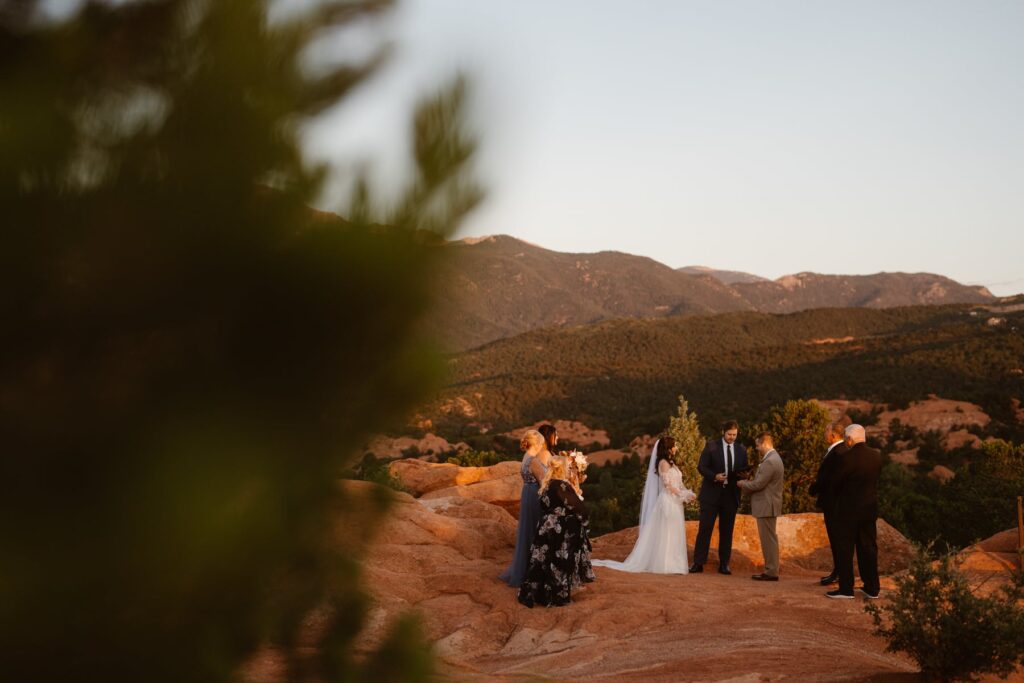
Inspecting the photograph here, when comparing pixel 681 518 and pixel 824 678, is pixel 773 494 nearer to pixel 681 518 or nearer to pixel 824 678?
pixel 681 518

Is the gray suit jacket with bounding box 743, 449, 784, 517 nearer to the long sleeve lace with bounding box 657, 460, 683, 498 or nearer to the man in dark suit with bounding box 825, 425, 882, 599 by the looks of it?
the long sleeve lace with bounding box 657, 460, 683, 498

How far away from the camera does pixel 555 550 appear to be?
10.1 meters

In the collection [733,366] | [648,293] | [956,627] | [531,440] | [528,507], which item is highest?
[648,293]

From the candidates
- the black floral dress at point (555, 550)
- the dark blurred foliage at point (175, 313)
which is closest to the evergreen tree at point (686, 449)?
the black floral dress at point (555, 550)

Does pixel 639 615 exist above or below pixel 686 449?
below

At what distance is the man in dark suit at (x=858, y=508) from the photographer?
9.59m

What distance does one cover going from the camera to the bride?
1211 centimetres

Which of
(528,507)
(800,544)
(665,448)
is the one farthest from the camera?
(800,544)

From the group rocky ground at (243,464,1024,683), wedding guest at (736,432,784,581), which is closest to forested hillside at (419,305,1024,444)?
rocky ground at (243,464,1024,683)

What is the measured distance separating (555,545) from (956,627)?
448 centimetres

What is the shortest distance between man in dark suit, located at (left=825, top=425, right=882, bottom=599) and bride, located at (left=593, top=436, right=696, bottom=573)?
8.65ft

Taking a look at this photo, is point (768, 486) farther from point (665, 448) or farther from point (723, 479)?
point (665, 448)

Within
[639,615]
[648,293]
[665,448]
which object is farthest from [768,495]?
[648,293]

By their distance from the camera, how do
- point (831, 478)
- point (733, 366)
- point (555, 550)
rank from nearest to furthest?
point (831, 478) → point (555, 550) → point (733, 366)
